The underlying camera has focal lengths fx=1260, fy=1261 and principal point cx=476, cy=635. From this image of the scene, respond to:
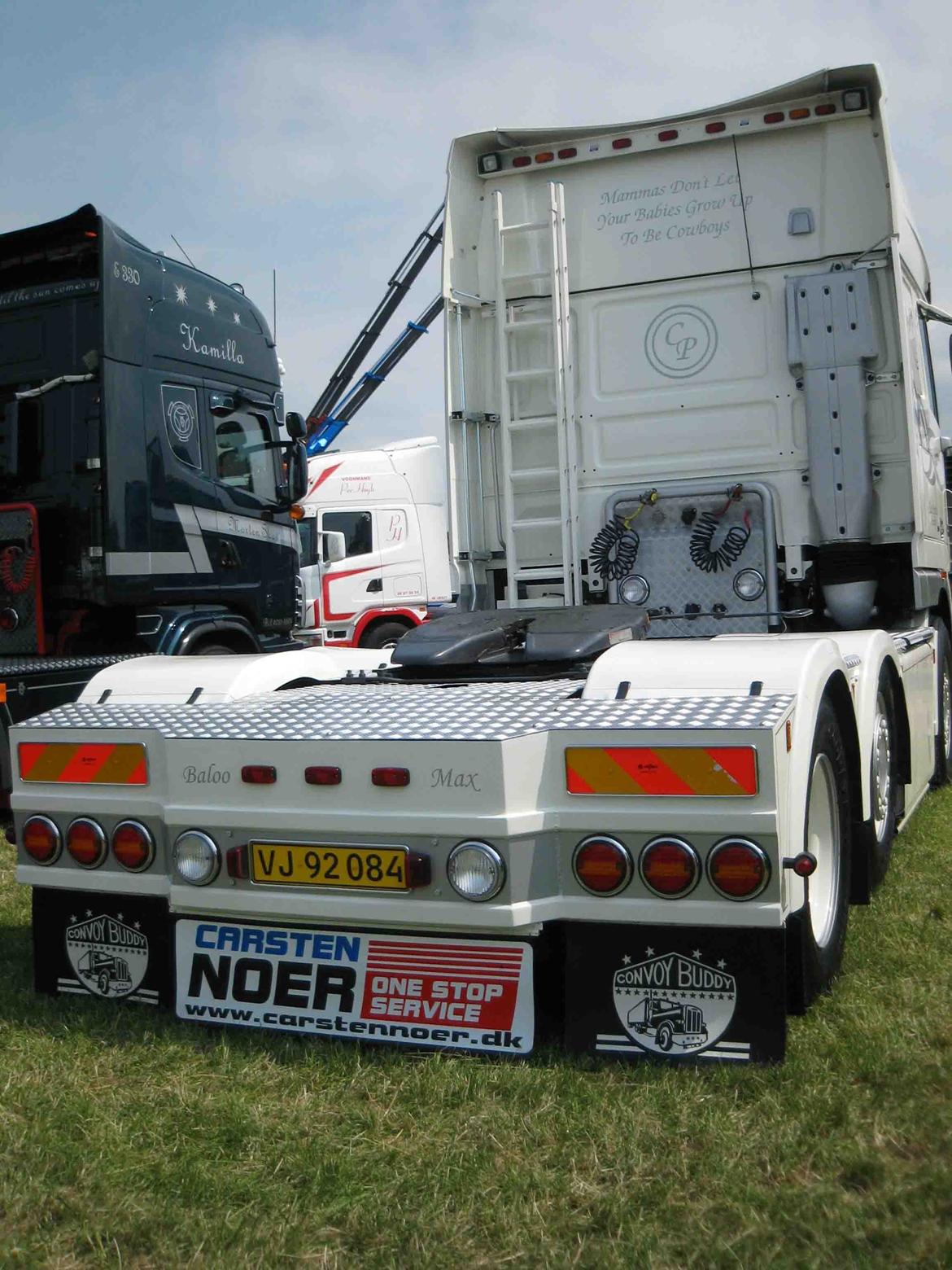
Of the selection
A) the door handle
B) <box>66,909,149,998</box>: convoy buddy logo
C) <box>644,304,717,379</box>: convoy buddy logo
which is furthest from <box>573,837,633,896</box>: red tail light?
the door handle

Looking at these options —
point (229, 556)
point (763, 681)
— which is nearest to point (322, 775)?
point (763, 681)

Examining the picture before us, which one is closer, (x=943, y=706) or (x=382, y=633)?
(x=943, y=706)

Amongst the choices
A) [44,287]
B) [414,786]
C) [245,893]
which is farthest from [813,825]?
[44,287]

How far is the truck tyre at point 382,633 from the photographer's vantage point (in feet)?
49.3

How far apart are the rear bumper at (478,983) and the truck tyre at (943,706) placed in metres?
4.09

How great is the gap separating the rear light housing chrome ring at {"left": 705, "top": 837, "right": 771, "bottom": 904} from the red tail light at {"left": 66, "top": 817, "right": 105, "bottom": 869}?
5.58 ft

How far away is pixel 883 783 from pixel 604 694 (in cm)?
201

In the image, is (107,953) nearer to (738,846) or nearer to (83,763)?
(83,763)

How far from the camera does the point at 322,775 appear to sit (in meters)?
3.19

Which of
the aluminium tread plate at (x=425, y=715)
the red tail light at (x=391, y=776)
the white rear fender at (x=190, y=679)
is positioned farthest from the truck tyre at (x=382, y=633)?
the red tail light at (x=391, y=776)

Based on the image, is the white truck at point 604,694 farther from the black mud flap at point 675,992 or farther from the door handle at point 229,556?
the door handle at point 229,556

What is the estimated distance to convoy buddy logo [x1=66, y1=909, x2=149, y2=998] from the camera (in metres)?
3.57

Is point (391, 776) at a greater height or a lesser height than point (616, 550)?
lesser

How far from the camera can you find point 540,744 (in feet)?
10.0
